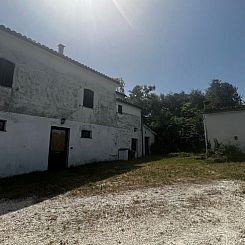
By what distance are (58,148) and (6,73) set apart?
4.89 m

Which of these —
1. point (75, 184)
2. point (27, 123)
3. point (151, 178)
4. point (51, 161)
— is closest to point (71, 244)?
point (75, 184)

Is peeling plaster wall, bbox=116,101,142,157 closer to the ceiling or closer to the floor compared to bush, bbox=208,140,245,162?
closer to the ceiling

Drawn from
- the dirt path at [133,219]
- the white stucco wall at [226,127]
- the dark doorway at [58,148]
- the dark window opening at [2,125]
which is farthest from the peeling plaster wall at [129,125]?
the dirt path at [133,219]

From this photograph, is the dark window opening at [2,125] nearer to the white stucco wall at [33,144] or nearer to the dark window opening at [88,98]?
the white stucco wall at [33,144]

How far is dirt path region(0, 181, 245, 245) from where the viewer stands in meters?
4.27

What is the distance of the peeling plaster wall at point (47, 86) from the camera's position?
38.4 feet

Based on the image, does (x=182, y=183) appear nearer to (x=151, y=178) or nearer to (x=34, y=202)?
(x=151, y=178)

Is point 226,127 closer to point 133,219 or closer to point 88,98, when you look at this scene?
point 88,98

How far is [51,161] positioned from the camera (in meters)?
13.6

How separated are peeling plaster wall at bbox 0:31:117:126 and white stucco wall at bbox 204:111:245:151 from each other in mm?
9075

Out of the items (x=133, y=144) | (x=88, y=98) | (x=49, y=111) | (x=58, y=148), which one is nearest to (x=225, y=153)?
(x=133, y=144)

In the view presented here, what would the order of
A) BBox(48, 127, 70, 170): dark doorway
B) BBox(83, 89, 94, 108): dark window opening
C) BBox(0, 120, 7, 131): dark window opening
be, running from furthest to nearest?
BBox(83, 89, 94, 108): dark window opening, BBox(48, 127, 70, 170): dark doorway, BBox(0, 120, 7, 131): dark window opening

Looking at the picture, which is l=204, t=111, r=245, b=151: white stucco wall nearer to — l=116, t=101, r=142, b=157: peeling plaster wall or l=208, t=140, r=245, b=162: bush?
l=208, t=140, r=245, b=162: bush

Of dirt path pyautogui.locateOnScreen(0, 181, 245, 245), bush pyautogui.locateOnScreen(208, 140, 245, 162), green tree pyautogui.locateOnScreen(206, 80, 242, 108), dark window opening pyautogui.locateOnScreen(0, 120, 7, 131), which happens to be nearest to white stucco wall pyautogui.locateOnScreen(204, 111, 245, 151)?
bush pyautogui.locateOnScreen(208, 140, 245, 162)
